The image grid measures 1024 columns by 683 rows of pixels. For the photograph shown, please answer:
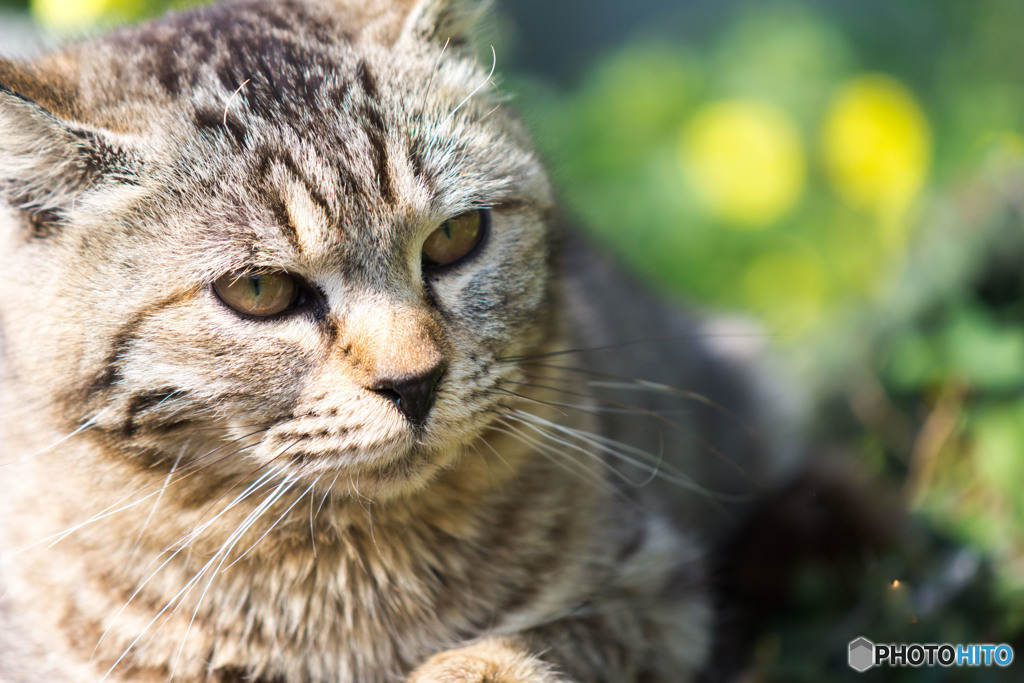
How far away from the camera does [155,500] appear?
1087mm

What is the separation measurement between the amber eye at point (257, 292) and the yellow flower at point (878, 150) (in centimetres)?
212

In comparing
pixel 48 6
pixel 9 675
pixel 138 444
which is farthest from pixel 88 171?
pixel 48 6

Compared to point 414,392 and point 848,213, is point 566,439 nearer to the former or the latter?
point 414,392

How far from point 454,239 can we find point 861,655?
94cm

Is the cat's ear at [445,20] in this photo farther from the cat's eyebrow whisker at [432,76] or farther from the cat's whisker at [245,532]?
the cat's whisker at [245,532]

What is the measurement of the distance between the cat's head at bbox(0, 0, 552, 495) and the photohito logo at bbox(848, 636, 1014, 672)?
2.57ft

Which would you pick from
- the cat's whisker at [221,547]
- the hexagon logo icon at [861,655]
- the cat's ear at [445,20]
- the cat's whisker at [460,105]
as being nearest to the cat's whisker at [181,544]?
the cat's whisker at [221,547]

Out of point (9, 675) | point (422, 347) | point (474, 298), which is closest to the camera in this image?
point (422, 347)

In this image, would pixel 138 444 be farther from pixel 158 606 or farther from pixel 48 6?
pixel 48 6

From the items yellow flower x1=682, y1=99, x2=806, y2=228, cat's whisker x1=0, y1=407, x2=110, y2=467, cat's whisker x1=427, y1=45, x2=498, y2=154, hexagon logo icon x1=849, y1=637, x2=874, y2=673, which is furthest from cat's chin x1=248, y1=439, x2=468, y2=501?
yellow flower x1=682, y1=99, x2=806, y2=228

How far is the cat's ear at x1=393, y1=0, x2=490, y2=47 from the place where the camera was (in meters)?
1.21

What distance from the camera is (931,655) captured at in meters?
1.35

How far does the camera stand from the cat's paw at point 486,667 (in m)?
1.05

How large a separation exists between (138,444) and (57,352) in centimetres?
15
